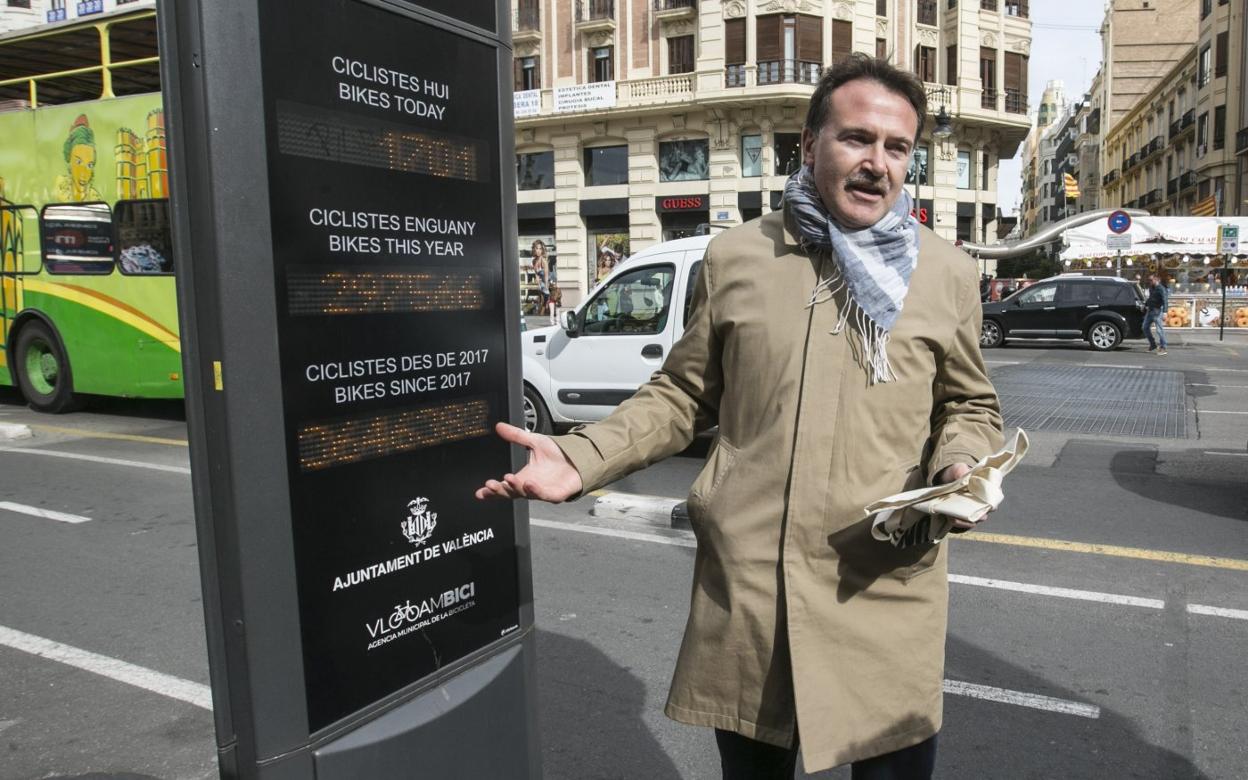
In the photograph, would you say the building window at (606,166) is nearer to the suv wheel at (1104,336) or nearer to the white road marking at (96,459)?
the suv wheel at (1104,336)

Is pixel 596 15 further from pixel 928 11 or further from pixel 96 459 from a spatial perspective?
pixel 96 459

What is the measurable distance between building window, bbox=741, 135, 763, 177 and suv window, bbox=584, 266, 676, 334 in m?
27.1

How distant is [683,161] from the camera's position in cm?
3559

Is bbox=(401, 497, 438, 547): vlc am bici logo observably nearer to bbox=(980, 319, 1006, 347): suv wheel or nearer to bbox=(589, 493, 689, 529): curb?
bbox=(589, 493, 689, 529): curb

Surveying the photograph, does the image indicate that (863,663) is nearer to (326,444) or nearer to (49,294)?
(326,444)

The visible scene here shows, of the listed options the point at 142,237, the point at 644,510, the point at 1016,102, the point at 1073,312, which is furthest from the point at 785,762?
the point at 1016,102

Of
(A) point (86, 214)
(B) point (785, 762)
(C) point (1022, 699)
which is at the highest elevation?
(A) point (86, 214)

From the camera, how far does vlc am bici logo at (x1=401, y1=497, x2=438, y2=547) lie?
213 cm

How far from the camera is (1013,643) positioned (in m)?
4.32

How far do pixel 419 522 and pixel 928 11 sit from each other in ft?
134

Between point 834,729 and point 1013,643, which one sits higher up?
point 834,729

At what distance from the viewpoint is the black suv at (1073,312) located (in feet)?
66.7

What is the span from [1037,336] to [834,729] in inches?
837

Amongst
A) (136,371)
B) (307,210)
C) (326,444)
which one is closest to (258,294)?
(307,210)
